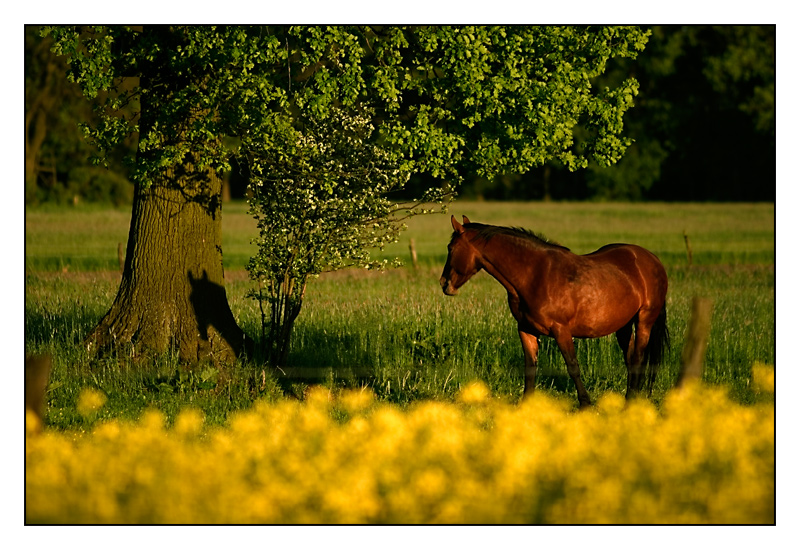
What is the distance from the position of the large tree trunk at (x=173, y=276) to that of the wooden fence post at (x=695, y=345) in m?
6.81

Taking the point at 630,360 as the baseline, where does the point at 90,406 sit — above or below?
below

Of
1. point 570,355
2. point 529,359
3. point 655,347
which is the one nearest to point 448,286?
point 529,359

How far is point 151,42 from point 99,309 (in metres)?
7.04

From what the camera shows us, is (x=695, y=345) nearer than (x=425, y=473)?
No

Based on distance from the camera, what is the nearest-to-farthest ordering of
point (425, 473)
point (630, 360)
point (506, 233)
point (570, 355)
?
point (425, 473) → point (506, 233) → point (570, 355) → point (630, 360)

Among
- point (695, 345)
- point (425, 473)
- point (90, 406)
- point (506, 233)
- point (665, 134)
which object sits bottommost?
point (90, 406)

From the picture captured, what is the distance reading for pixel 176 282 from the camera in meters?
14.5

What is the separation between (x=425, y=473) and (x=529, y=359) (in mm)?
4861

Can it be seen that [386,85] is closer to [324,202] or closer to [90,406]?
[324,202]

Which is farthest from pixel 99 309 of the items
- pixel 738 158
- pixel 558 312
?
pixel 738 158

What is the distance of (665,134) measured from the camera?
259 ft

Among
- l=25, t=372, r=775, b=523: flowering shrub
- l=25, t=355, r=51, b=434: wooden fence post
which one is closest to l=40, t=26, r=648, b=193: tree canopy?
l=25, t=355, r=51, b=434: wooden fence post

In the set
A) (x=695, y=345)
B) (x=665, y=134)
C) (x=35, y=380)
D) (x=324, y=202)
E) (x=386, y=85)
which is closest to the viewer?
(x=35, y=380)
